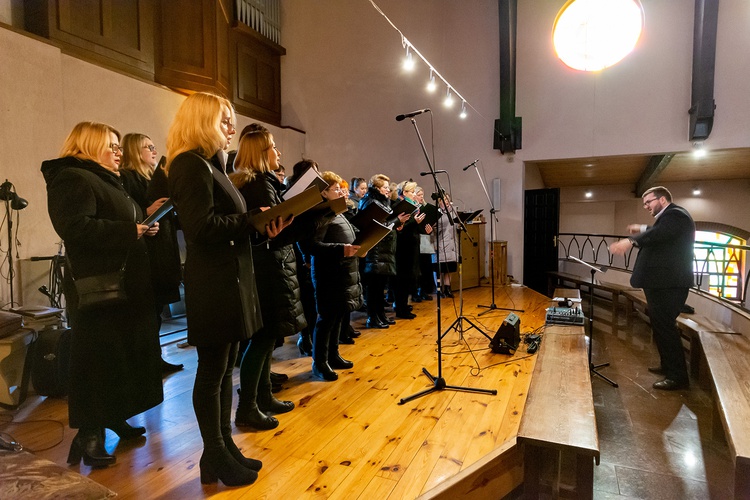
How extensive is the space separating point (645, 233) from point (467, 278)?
3085 millimetres

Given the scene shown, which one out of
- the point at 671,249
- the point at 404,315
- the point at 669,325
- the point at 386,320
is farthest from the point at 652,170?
the point at 386,320

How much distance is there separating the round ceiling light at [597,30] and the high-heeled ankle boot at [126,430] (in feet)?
12.1

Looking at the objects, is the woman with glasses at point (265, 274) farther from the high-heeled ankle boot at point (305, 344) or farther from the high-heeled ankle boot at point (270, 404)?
the high-heeled ankle boot at point (305, 344)

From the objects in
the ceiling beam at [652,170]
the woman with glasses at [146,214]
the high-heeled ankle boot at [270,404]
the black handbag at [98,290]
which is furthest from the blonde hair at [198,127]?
the ceiling beam at [652,170]

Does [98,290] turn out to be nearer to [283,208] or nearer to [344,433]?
[283,208]

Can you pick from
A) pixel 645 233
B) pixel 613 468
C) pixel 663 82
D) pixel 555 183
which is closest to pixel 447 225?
pixel 645 233

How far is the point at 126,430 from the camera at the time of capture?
6.03 ft

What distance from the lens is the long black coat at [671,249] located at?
117 inches

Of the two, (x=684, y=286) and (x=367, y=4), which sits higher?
(x=367, y=4)

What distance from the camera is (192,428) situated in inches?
78.6

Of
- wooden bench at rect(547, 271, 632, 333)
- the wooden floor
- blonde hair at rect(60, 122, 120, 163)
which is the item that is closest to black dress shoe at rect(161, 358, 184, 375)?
the wooden floor

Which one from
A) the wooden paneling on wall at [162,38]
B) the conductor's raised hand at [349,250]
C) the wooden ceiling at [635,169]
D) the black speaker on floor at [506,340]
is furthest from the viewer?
the wooden ceiling at [635,169]

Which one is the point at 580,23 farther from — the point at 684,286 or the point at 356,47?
the point at 356,47

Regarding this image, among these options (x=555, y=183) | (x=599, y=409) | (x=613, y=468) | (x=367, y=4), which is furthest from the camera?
(x=555, y=183)
